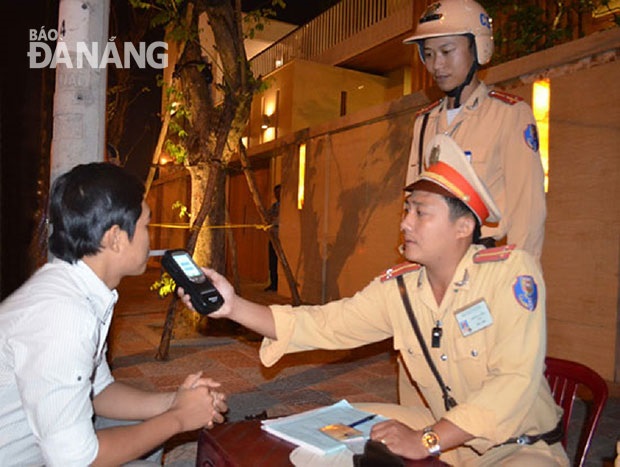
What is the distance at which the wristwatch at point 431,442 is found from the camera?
1.68 meters

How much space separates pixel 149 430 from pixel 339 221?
802 cm

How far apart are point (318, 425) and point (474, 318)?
70 centimetres

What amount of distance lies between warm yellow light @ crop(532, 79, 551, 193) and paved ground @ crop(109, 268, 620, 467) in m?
2.48

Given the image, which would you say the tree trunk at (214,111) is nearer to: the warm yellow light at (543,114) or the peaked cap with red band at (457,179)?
the warm yellow light at (543,114)

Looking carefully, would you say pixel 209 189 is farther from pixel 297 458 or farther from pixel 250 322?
pixel 297 458

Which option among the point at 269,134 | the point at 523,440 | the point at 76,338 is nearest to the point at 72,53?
the point at 76,338

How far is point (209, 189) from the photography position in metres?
6.48

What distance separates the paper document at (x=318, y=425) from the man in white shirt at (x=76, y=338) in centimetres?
30

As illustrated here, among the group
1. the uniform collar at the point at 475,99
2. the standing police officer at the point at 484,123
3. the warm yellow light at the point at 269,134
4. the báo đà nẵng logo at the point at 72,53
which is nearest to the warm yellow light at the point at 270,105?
the warm yellow light at the point at 269,134

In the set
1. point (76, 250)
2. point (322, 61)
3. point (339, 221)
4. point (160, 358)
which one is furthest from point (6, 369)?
point (322, 61)

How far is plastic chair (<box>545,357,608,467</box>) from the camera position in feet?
6.59

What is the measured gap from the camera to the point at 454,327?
2062 millimetres

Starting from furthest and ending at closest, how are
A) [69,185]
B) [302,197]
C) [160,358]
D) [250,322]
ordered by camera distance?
1. [302,197]
2. [160,358]
3. [250,322]
4. [69,185]

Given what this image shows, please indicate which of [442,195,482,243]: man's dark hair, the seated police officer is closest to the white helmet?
the seated police officer
